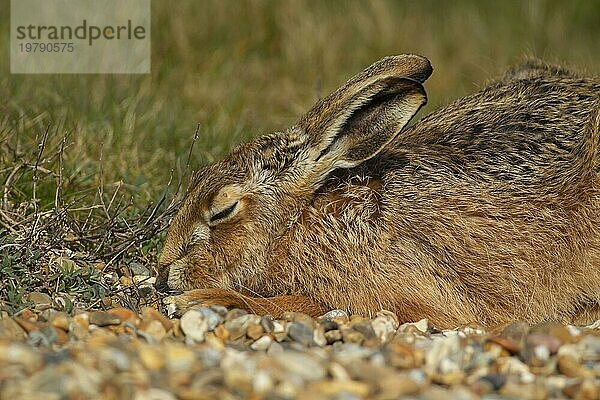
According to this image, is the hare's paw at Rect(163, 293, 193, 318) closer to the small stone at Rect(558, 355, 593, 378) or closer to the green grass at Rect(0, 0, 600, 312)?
the green grass at Rect(0, 0, 600, 312)

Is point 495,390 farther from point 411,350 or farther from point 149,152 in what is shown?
point 149,152

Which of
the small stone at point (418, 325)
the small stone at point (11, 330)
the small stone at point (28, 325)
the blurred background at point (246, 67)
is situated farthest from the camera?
the blurred background at point (246, 67)

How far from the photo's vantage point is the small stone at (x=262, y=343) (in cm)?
496

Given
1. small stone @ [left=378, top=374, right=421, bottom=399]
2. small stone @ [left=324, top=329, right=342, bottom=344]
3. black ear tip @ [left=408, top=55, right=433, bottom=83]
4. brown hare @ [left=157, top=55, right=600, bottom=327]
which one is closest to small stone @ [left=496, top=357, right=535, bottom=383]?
small stone @ [left=378, top=374, right=421, bottom=399]

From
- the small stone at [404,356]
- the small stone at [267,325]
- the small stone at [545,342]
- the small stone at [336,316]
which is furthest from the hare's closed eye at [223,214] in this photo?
the small stone at [545,342]

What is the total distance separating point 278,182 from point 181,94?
351 cm

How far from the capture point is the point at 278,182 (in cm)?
600

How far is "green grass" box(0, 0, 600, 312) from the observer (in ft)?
20.3

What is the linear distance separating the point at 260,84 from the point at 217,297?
4517mm

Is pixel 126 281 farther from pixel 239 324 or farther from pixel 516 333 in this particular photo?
pixel 516 333

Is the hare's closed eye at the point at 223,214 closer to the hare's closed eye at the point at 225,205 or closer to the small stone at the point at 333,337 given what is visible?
the hare's closed eye at the point at 225,205

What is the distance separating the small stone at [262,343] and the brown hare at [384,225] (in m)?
0.70

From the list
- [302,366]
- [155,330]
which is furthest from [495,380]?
[155,330]

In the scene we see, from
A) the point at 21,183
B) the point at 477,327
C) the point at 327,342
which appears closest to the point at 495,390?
the point at 327,342
